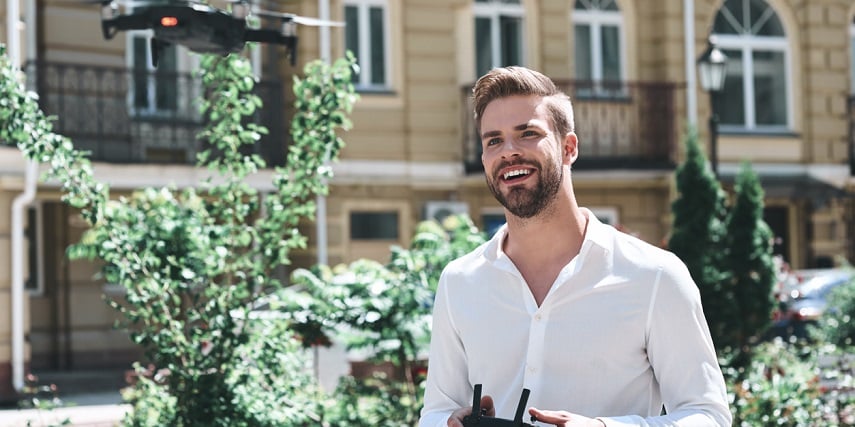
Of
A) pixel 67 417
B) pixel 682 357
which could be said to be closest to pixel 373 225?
pixel 67 417

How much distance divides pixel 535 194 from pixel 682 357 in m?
0.46

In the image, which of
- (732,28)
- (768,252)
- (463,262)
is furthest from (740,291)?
(732,28)

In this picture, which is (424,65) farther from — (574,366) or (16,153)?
(574,366)

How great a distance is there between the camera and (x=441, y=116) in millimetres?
18984

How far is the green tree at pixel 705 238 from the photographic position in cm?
1012

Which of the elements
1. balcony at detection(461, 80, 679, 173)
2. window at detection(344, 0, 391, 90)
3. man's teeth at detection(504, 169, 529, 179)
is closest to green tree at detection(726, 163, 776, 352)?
man's teeth at detection(504, 169, 529, 179)

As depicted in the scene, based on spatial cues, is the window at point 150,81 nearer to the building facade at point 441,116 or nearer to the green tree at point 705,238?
the building facade at point 441,116

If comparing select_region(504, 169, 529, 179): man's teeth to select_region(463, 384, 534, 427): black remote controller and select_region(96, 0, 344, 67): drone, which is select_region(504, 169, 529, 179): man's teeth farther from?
select_region(96, 0, 344, 67): drone

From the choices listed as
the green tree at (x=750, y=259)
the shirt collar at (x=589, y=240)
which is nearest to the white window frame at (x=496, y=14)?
the green tree at (x=750, y=259)

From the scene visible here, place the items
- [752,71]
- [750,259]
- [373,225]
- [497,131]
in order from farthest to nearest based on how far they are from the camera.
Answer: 1. [752,71]
2. [373,225]
3. [750,259]
4. [497,131]

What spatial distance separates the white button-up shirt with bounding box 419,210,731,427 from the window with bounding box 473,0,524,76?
16685 millimetres

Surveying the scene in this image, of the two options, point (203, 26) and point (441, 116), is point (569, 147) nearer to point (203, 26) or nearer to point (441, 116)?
point (203, 26)

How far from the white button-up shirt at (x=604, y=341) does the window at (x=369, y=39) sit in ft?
51.5

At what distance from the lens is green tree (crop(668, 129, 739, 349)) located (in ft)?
33.2
